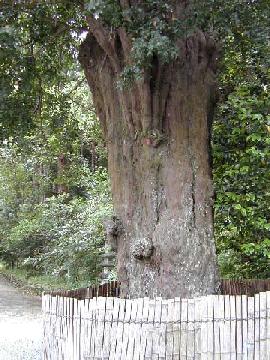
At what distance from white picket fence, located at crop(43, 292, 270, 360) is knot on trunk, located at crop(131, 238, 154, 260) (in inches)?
53.0

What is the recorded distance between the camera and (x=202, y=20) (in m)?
6.19

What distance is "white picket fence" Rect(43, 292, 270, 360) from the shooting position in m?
5.62

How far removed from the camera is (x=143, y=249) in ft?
23.0

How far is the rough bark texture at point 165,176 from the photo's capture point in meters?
7.03

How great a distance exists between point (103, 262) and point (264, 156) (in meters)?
6.01

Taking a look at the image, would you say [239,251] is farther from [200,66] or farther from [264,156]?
[200,66]

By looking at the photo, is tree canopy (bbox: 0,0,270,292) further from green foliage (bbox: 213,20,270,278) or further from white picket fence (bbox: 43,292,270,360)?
white picket fence (bbox: 43,292,270,360)

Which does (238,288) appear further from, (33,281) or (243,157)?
(33,281)

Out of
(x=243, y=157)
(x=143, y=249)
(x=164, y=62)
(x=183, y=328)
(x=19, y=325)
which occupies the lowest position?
(x=19, y=325)

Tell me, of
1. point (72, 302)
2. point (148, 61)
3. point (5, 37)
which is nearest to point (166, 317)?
point (72, 302)

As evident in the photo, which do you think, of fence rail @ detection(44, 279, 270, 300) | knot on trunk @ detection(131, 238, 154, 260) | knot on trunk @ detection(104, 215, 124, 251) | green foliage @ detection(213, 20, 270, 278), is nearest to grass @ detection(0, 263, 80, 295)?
fence rail @ detection(44, 279, 270, 300)

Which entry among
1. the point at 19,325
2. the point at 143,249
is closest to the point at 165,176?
the point at 143,249

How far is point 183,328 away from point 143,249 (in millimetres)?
1584

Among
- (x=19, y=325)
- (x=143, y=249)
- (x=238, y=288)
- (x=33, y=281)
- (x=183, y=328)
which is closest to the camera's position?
(x=183, y=328)
